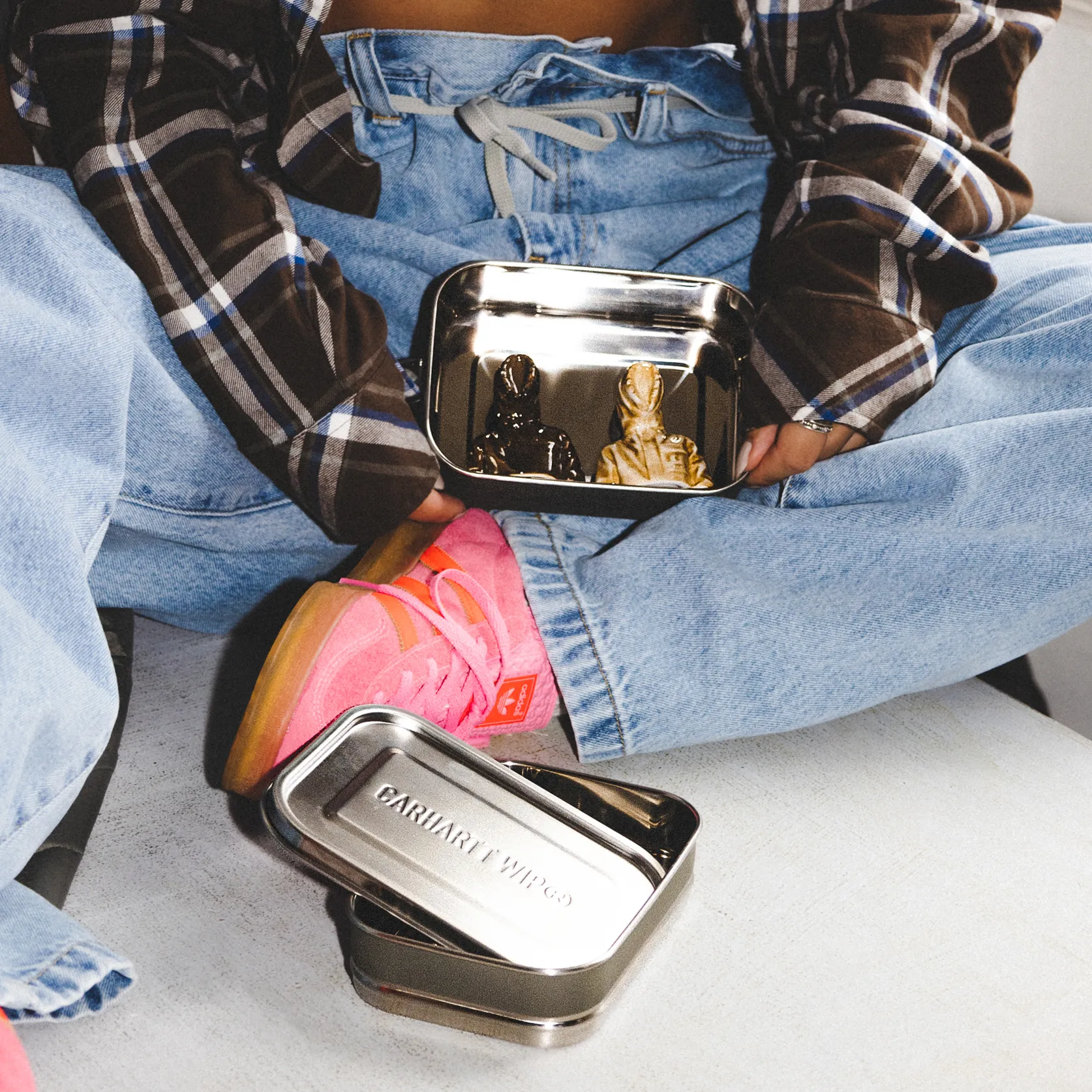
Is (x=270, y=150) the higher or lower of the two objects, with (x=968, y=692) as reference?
higher

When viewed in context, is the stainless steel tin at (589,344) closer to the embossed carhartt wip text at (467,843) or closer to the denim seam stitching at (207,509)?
the denim seam stitching at (207,509)

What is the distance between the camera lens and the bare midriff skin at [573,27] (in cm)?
74

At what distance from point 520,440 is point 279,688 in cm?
23

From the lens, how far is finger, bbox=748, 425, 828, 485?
2.43 ft

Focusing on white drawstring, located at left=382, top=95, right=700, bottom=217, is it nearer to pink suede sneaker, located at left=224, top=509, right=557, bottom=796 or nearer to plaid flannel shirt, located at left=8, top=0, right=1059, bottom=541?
plaid flannel shirt, located at left=8, top=0, right=1059, bottom=541

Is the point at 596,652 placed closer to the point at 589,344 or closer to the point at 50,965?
the point at 589,344

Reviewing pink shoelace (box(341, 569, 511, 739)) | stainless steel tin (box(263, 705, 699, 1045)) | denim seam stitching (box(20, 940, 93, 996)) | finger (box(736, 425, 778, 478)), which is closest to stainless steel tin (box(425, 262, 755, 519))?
finger (box(736, 425, 778, 478))

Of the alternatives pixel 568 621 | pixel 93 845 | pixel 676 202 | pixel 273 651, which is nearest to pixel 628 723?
pixel 568 621

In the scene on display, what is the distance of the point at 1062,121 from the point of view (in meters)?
1.04

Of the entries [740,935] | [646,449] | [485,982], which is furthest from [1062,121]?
[485,982]

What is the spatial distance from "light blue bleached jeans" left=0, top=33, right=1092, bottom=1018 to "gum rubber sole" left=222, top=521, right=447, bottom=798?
0.32 feet

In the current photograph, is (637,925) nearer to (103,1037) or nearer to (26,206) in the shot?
(103,1037)

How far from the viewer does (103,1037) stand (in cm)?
54

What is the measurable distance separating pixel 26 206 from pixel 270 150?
20 cm
